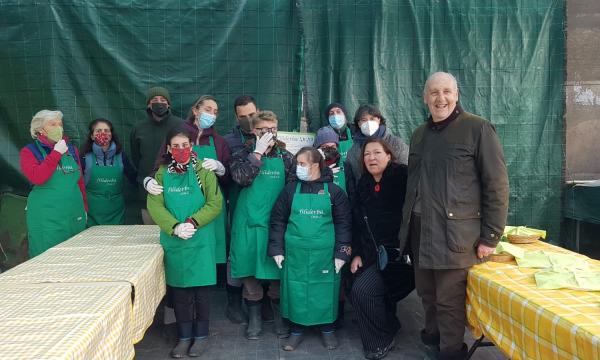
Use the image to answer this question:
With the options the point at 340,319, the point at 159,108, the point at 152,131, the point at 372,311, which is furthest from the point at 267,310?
the point at 159,108

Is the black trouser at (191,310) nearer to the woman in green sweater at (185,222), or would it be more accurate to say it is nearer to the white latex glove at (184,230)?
the woman in green sweater at (185,222)

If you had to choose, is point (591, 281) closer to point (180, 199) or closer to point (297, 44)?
point (180, 199)

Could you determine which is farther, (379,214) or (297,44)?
(297,44)

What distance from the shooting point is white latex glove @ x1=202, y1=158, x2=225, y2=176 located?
3230mm

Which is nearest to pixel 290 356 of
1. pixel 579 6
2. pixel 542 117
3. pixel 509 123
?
pixel 509 123

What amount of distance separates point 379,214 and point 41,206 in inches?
101

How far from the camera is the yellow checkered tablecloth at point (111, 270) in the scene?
2477 mm

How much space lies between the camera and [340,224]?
3.34 meters

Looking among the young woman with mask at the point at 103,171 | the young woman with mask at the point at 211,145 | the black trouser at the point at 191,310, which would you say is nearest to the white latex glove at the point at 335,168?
the young woman with mask at the point at 211,145

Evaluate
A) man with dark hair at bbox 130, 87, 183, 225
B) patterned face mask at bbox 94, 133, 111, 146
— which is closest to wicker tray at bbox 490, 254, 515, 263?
man with dark hair at bbox 130, 87, 183, 225

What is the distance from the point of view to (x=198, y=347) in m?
3.21

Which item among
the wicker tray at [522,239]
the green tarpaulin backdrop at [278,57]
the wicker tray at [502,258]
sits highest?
the green tarpaulin backdrop at [278,57]

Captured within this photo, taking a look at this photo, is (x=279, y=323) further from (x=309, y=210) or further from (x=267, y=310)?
(x=309, y=210)

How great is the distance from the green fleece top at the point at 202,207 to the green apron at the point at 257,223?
1.22 ft
